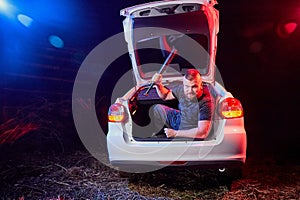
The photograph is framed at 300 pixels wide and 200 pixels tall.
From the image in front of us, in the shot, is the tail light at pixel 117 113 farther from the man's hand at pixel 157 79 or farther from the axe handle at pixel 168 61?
the axe handle at pixel 168 61

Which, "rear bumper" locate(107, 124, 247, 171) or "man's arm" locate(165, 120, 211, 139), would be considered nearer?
"rear bumper" locate(107, 124, 247, 171)

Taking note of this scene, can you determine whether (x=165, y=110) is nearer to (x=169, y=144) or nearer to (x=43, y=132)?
(x=169, y=144)

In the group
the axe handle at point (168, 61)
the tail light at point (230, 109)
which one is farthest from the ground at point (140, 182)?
the axe handle at point (168, 61)

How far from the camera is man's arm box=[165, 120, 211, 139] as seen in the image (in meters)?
3.02

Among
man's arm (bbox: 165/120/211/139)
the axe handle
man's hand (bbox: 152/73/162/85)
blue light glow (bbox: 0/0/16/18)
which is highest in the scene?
blue light glow (bbox: 0/0/16/18)

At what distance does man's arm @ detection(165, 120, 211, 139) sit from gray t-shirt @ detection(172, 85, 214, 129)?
0.25 ft

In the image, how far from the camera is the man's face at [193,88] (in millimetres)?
3254

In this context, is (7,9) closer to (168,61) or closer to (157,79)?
(168,61)

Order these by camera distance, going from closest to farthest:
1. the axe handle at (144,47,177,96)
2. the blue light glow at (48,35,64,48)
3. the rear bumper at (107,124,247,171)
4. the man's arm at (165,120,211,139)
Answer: the rear bumper at (107,124,247,171) → the man's arm at (165,120,211,139) → the axe handle at (144,47,177,96) → the blue light glow at (48,35,64,48)

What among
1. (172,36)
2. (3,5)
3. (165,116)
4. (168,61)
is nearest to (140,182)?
(165,116)

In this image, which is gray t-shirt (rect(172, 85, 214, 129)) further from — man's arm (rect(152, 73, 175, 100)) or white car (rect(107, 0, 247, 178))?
man's arm (rect(152, 73, 175, 100))

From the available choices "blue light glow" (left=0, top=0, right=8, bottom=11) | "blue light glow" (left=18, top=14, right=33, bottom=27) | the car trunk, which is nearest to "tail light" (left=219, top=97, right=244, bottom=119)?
the car trunk

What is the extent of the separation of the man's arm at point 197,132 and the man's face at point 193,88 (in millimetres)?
381

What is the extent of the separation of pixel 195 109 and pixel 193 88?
0.26 m
